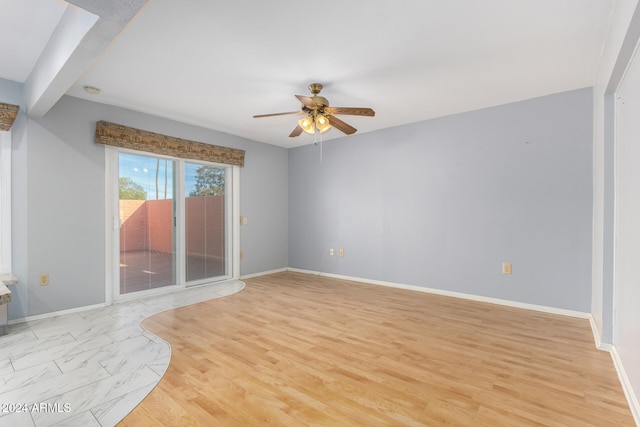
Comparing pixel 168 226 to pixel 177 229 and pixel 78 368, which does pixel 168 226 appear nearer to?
pixel 177 229

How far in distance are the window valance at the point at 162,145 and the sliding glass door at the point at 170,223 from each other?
0.18 metres

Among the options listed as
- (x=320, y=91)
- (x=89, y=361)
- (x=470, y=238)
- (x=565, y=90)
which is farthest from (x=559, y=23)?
(x=89, y=361)

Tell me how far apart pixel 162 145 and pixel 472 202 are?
166 inches

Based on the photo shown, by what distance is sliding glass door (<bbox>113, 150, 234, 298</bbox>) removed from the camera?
3916mm

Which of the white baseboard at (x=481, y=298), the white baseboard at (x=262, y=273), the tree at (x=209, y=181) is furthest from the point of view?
the white baseboard at (x=262, y=273)

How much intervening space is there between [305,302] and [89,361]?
222 centimetres

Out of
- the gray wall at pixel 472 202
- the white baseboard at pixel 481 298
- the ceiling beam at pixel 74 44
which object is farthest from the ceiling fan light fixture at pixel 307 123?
the white baseboard at pixel 481 298

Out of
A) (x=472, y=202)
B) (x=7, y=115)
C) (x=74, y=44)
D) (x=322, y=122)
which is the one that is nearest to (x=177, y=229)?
(x=7, y=115)

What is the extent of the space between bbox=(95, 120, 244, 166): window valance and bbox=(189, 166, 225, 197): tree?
0.78 feet

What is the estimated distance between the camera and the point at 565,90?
A: 3311 millimetres

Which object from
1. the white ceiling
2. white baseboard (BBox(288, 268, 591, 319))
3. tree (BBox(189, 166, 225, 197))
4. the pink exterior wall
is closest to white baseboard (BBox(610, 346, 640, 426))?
white baseboard (BBox(288, 268, 591, 319))

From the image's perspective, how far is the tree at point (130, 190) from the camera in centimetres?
388

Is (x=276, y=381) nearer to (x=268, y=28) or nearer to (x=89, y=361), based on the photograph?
(x=89, y=361)

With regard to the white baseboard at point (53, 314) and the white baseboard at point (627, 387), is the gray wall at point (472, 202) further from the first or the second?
the white baseboard at point (53, 314)
